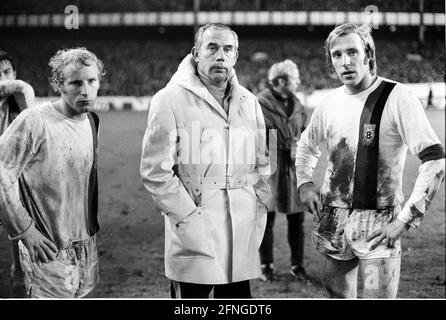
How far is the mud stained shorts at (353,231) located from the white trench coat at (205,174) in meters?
0.27

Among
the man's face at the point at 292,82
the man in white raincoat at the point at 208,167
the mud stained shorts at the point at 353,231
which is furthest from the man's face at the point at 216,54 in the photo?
the man's face at the point at 292,82

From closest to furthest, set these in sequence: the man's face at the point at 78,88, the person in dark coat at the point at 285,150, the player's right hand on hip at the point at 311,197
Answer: the man's face at the point at 78,88, the player's right hand on hip at the point at 311,197, the person in dark coat at the point at 285,150

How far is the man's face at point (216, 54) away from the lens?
197 centimetres

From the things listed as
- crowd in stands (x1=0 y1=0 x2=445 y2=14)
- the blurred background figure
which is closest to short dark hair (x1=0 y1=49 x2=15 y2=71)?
the blurred background figure

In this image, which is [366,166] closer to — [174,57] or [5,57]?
[174,57]

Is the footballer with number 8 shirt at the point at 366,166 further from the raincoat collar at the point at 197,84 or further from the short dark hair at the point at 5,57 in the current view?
the short dark hair at the point at 5,57

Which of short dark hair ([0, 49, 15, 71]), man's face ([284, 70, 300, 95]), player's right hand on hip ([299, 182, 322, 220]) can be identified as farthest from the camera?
man's face ([284, 70, 300, 95])

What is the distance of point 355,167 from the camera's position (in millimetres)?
2100

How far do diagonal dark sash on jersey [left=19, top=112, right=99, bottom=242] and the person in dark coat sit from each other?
35.4 inches

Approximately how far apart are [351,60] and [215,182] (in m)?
0.68

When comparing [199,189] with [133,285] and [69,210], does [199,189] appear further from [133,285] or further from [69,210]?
[133,285]

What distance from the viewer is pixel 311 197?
7.29 feet

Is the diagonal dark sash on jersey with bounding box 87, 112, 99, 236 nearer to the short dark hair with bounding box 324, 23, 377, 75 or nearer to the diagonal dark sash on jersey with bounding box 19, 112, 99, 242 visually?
the diagonal dark sash on jersey with bounding box 19, 112, 99, 242

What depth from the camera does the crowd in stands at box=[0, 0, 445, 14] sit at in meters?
2.40
